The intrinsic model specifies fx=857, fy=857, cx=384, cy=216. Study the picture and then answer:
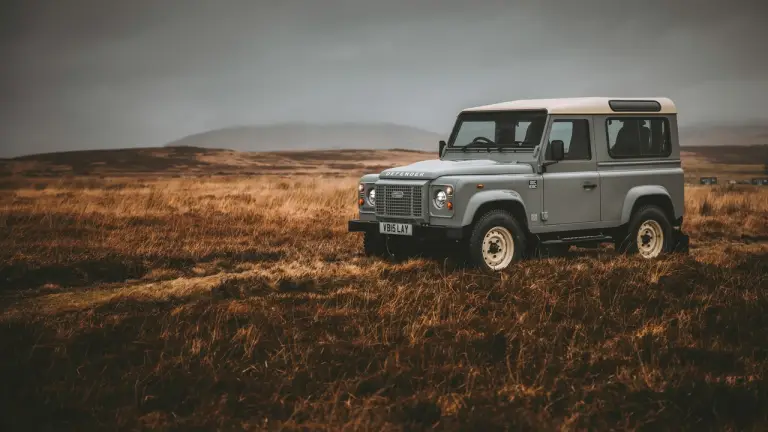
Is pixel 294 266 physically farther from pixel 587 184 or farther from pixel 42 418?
pixel 42 418

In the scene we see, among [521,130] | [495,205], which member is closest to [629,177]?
[521,130]

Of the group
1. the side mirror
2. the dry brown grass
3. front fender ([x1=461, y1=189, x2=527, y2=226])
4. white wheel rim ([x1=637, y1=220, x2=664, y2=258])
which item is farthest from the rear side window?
front fender ([x1=461, y1=189, x2=527, y2=226])

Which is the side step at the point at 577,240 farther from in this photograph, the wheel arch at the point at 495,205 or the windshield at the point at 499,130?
the windshield at the point at 499,130

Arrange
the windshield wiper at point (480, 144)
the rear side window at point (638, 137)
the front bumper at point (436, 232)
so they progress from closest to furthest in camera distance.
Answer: the front bumper at point (436, 232) → the windshield wiper at point (480, 144) → the rear side window at point (638, 137)

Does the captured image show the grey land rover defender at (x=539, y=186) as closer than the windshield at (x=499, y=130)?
Yes

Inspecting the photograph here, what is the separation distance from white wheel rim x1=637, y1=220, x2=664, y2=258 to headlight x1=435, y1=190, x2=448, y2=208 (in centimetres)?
379

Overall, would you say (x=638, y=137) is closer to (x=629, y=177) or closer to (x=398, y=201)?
(x=629, y=177)

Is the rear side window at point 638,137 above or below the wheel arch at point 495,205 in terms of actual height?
above

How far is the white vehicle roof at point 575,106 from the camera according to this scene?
39.2 ft

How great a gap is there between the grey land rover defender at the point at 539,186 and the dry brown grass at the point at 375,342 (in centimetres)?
53

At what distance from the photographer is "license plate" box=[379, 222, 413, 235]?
11133 millimetres

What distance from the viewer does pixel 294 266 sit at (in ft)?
40.4

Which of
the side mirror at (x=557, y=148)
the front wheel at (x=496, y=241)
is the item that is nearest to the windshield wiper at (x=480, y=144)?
the side mirror at (x=557, y=148)

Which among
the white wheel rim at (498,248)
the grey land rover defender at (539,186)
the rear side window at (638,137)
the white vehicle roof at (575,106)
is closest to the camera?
the grey land rover defender at (539,186)
